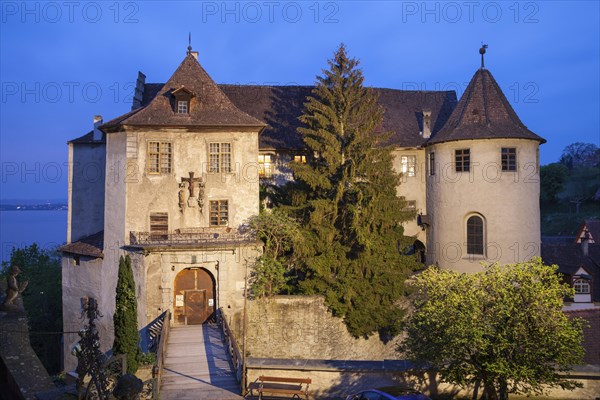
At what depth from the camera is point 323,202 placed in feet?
81.5

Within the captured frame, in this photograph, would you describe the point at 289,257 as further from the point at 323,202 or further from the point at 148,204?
the point at 148,204

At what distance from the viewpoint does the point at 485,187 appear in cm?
2842

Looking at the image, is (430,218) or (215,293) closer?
(215,293)

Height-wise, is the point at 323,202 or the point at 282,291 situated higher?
the point at 323,202

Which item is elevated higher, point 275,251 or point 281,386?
point 275,251

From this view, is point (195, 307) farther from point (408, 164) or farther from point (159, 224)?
point (408, 164)

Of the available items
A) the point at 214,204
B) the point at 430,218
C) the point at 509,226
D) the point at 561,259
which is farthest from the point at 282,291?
the point at 561,259

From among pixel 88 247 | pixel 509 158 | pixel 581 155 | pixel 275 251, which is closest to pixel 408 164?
pixel 509 158

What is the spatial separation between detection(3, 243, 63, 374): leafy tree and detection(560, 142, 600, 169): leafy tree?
8700 centimetres

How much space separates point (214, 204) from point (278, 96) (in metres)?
9.37

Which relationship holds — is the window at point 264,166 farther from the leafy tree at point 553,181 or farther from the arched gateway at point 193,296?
the leafy tree at point 553,181

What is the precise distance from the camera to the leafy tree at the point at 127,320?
64.3 feet

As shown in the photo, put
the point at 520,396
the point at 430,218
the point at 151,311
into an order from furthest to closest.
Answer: the point at 430,218
the point at 151,311
the point at 520,396

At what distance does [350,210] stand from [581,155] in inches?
3686
